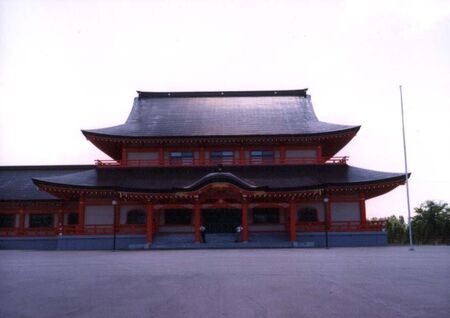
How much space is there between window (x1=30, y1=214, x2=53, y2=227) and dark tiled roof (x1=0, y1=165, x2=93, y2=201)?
157 centimetres

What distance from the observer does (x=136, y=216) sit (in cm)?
2989

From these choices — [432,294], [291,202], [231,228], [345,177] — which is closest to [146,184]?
[231,228]

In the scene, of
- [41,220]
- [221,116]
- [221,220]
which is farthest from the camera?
[221,116]

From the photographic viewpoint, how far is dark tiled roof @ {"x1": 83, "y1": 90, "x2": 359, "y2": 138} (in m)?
32.1

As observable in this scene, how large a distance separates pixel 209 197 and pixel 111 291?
17810 mm

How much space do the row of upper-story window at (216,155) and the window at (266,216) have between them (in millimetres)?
3797

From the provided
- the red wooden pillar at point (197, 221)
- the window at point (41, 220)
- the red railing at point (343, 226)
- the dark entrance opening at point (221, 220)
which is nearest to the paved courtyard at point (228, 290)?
the red wooden pillar at point (197, 221)

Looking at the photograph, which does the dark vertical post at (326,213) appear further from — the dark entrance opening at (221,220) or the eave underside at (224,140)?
the dark entrance opening at (221,220)

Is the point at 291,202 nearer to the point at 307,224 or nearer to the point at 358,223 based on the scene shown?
the point at 307,224

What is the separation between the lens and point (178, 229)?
29.8 m

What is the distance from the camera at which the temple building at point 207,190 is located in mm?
27516

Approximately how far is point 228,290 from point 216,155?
22.3m

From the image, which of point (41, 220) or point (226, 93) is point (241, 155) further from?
point (41, 220)

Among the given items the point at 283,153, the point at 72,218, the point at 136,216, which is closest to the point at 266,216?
the point at 283,153
